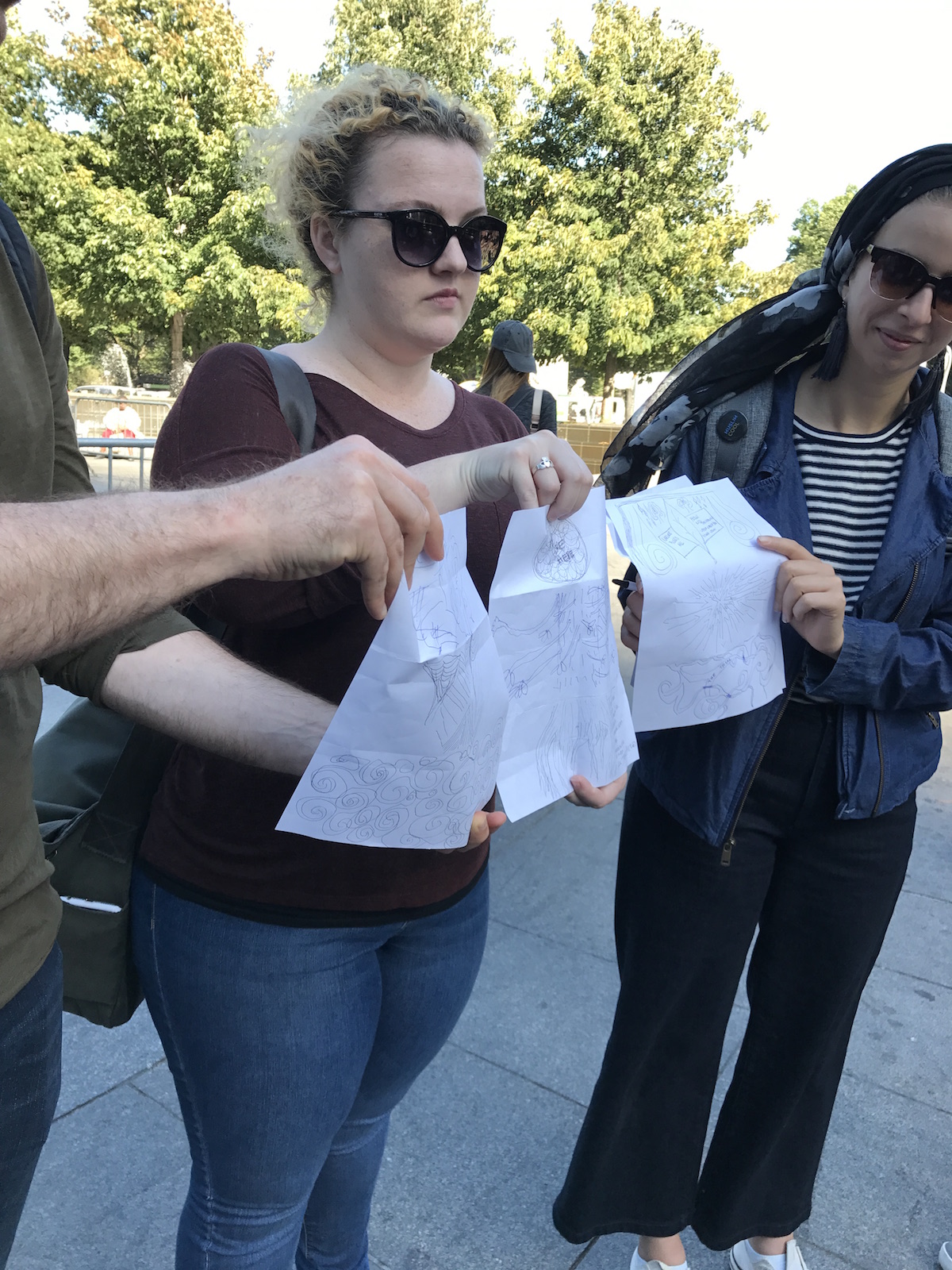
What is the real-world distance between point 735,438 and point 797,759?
627 millimetres

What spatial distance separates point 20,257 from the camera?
1.04 meters

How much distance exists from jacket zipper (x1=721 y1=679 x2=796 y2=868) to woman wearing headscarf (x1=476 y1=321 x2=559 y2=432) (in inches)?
144

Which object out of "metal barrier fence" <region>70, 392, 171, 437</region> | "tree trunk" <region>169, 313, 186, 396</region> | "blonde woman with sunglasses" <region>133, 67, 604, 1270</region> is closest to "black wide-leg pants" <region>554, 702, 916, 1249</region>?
"blonde woman with sunglasses" <region>133, 67, 604, 1270</region>

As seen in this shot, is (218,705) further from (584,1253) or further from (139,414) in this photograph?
(139,414)

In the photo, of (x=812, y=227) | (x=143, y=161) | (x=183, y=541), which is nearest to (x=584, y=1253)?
(x=183, y=541)

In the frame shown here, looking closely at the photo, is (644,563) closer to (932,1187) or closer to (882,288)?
(882,288)

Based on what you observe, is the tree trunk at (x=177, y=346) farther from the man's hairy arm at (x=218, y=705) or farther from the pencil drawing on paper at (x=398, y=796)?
the pencil drawing on paper at (x=398, y=796)

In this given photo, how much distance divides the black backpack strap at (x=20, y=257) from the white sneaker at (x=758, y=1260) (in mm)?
2292

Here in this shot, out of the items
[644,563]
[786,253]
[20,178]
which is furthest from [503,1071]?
[786,253]

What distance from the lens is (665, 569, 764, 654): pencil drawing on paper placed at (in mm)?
1501

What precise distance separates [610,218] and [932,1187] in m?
22.8

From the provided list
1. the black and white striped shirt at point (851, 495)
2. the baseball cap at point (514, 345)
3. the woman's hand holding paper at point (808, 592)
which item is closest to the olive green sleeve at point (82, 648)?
the woman's hand holding paper at point (808, 592)

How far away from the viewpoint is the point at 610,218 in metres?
22.1

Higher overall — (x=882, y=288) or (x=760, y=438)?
(x=882, y=288)
